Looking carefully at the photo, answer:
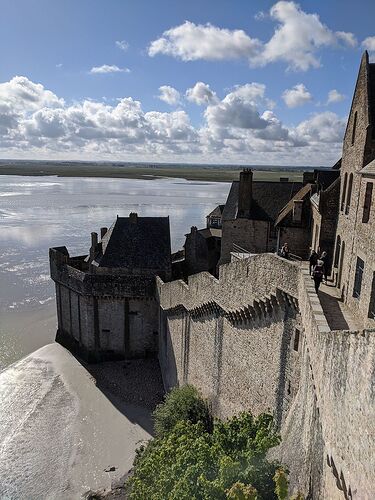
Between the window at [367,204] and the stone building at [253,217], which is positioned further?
the stone building at [253,217]

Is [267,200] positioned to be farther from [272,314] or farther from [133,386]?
[272,314]

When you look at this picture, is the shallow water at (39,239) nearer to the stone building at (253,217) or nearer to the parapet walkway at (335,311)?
the stone building at (253,217)

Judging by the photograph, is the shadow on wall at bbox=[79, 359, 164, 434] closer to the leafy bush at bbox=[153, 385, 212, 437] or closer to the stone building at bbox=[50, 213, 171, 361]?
the stone building at bbox=[50, 213, 171, 361]

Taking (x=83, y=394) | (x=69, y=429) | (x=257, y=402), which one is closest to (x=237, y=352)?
(x=257, y=402)

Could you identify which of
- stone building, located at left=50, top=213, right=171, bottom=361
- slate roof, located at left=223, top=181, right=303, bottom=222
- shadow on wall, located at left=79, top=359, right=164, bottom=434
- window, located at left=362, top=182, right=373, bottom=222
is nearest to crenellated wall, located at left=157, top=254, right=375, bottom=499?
shadow on wall, located at left=79, top=359, right=164, bottom=434

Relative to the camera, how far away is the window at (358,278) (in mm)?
13312

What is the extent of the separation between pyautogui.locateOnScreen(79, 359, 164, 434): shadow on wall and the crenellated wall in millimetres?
2280

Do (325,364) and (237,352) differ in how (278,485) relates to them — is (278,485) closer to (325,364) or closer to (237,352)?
(325,364)

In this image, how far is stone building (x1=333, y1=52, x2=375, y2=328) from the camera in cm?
1257

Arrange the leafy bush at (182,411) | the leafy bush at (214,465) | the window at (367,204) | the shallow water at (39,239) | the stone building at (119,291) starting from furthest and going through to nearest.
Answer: the shallow water at (39,239)
the stone building at (119,291)
the leafy bush at (182,411)
the window at (367,204)
the leafy bush at (214,465)

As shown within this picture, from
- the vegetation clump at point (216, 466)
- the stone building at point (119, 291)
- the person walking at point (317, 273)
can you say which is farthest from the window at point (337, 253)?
the stone building at point (119, 291)

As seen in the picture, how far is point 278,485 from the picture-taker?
8.98m

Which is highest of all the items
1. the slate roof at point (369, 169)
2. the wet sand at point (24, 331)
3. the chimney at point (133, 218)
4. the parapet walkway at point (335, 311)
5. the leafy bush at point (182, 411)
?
the slate roof at point (369, 169)

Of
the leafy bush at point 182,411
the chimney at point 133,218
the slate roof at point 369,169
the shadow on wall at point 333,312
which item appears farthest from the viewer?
the chimney at point 133,218
